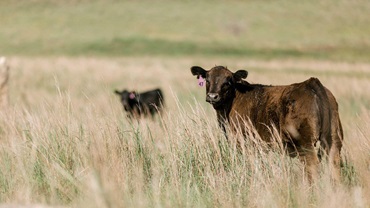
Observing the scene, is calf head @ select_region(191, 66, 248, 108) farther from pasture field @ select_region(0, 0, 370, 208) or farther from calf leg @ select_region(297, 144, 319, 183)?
calf leg @ select_region(297, 144, 319, 183)

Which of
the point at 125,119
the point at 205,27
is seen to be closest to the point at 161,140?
the point at 125,119

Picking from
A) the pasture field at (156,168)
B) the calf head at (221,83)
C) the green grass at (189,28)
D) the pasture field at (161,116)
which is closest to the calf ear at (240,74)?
the calf head at (221,83)

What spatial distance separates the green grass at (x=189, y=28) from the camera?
57188 millimetres

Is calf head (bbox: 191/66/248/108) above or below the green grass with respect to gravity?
below

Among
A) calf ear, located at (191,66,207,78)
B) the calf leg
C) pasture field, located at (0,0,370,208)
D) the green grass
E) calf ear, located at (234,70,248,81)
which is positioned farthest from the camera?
the green grass

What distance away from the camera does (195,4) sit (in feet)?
244

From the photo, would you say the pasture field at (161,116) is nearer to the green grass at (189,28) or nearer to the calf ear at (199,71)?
the green grass at (189,28)

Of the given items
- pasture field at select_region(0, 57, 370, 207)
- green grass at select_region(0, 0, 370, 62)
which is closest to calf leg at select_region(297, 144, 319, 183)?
pasture field at select_region(0, 57, 370, 207)

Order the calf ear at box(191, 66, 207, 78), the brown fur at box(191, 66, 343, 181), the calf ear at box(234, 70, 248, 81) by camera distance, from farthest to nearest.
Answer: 1. the calf ear at box(191, 66, 207, 78)
2. the calf ear at box(234, 70, 248, 81)
3. the brown fur at box(191, 66, 343, 181)

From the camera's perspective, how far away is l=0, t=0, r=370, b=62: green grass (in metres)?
57.2

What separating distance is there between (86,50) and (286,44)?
16.8 m

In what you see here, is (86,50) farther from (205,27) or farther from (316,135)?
(316,135)

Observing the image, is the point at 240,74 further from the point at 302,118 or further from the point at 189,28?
the point at 189,28

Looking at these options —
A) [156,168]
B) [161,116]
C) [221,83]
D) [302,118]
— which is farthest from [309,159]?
[161,116]
